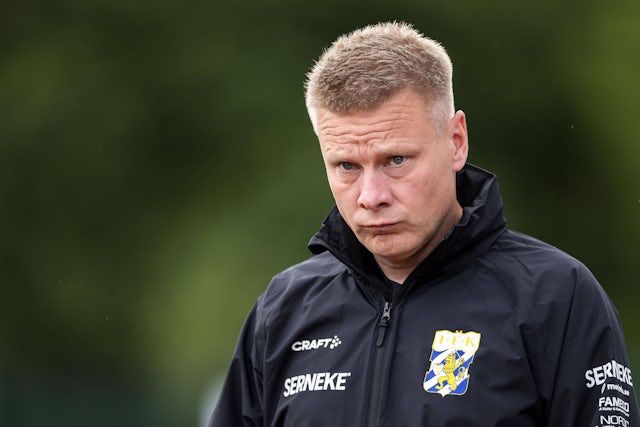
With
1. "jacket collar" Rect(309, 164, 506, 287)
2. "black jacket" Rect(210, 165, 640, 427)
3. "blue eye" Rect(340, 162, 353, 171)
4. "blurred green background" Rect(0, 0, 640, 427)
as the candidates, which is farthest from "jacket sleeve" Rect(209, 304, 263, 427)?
"blurred green background" Rect(0, 0, 640, 427)

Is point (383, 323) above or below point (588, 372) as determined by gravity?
above

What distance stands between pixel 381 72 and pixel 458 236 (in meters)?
0.54

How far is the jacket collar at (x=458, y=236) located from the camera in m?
4.02

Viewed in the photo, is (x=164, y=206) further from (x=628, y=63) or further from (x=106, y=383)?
(x=628, y=63)

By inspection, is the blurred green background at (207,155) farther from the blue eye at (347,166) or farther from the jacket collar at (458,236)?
the blue eye at (347,166)

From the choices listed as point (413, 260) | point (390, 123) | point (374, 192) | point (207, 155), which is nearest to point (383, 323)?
point (413, 260)

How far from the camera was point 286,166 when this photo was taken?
13.8 meters

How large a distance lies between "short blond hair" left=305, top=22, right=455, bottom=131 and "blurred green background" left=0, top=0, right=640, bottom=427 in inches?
323

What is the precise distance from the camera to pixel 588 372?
12.3 ft

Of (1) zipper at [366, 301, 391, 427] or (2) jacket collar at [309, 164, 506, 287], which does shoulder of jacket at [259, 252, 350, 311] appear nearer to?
(2) jacket collar at [309, 164, 506, 287]

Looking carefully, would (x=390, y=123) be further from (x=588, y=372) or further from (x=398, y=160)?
(x=588, y=372)

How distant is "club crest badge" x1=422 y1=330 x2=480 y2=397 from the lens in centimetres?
381

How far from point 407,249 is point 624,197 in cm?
974

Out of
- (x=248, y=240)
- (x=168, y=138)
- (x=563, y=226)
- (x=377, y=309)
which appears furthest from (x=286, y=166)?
(x=377, y=309)
